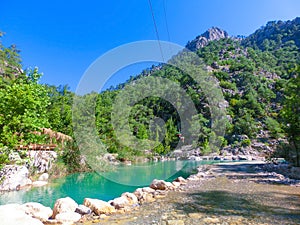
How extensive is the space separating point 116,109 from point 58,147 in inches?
595

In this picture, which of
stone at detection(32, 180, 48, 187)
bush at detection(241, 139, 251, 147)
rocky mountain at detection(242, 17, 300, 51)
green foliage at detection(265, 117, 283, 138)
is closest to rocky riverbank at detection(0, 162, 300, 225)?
stone at detection(32, 180, 48, 187)

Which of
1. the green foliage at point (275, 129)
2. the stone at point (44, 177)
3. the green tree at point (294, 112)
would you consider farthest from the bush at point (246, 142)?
the stone at point (44, 177)

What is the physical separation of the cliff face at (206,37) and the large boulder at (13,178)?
84.6 metres

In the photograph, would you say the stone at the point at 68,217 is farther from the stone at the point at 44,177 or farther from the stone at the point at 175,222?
the stone at the point at 44,177

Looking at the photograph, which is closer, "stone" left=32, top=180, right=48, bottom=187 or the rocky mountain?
"stone" left=32, top=180, right=48, bottom=187

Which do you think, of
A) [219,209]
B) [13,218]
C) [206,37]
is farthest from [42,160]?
[206,37]

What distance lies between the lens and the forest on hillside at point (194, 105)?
5023mm

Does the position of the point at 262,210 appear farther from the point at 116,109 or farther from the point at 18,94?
the point at 116,109

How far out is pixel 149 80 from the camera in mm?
45188

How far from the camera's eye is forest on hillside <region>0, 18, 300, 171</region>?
5.02 m

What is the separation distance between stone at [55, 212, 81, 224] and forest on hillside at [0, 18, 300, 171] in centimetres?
177

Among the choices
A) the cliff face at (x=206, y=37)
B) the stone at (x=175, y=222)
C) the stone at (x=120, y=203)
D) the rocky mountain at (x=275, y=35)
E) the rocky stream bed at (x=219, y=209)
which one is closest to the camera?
the stone at (x=175, y=222)

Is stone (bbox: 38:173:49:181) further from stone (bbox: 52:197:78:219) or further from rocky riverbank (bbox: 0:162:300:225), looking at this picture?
stone (bbox: 52:197:78:219)

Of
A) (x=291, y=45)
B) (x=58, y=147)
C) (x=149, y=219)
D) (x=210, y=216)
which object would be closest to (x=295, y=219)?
(x=210, y=216)
